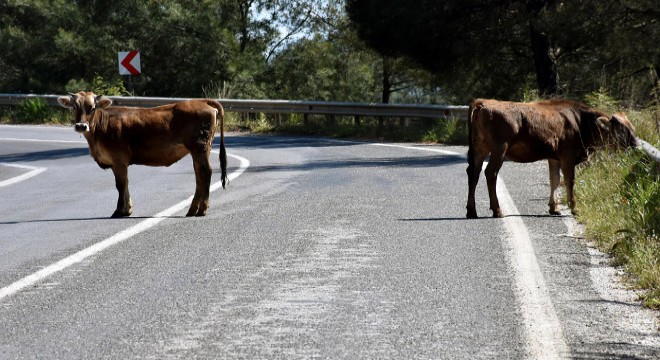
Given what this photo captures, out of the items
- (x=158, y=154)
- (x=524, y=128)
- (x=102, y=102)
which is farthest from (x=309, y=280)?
(x=102, y=102)

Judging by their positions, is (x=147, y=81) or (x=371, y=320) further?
(x=147, y=81)

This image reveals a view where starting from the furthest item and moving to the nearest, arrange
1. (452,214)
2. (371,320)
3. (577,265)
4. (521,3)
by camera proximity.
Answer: (521,3) < (452,214) < (577,265) < (371,320)

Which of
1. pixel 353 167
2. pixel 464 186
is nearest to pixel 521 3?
pixel 353 167

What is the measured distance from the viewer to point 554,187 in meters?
12.6

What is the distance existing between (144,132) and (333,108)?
54.9ft

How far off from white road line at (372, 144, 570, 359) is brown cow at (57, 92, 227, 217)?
3447 mm

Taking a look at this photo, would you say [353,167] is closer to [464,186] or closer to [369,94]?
[464,186]

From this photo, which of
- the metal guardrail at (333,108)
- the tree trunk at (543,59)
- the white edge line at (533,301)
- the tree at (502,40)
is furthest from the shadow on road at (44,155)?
the white edge line at (533,301)

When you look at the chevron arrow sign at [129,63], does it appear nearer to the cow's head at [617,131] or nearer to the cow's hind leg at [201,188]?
the cow's hind leg at [201,188]

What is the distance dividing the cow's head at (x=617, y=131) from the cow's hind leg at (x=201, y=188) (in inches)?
171

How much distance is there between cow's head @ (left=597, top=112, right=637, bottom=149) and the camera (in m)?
12.8

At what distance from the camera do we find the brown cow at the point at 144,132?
12.6m

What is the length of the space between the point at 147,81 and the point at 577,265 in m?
33.6

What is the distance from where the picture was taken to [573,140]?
41.9 ft
